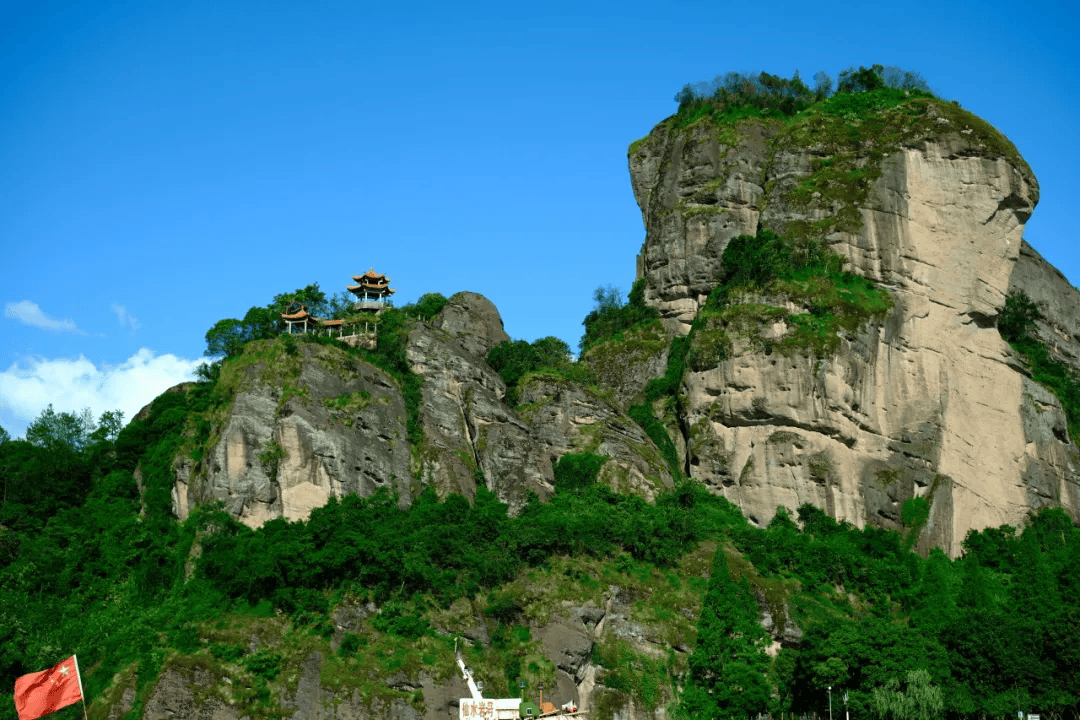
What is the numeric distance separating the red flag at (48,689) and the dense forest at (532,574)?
15082 mm

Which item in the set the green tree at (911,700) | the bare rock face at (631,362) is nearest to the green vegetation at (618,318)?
the bare rock face at (631,362)

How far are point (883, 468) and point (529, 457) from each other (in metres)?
19.7

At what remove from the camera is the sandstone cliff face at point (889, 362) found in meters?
75.8

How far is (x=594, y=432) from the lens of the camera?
7900 centimetres

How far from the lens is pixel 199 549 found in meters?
65.4

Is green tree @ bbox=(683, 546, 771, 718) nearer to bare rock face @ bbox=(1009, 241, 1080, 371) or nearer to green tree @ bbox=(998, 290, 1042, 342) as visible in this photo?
green tree @ bbox=(998, 290, 1042, 342)

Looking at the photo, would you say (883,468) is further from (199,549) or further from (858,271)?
(199,549)

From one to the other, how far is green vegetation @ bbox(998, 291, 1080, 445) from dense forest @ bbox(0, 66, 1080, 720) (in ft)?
35.4

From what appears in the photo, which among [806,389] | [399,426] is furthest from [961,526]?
[399,426]

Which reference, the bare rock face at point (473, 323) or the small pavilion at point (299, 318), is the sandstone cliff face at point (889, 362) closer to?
the bare rock face at point (473, 323)

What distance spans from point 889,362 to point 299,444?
3362 cm

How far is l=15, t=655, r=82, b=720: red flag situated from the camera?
41344 millimetres

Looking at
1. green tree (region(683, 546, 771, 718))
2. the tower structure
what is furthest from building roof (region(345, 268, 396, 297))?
green tree (region(683, 546, 771, 718))

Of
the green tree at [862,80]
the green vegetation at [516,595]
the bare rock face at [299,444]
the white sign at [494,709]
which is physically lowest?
the white sign at [494,709]
